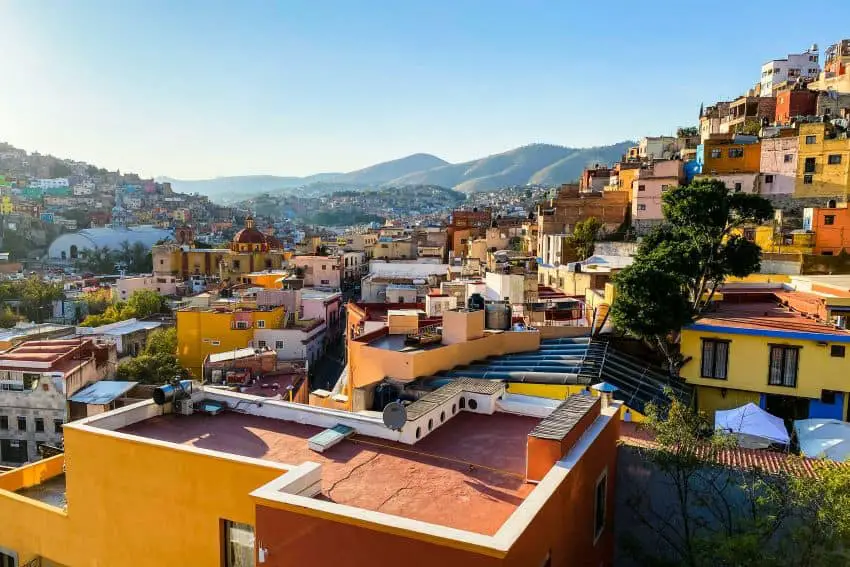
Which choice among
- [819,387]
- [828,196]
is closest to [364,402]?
[819,387]

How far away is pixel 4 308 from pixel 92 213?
74042mm

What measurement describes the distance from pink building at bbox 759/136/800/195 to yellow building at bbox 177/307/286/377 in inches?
1049

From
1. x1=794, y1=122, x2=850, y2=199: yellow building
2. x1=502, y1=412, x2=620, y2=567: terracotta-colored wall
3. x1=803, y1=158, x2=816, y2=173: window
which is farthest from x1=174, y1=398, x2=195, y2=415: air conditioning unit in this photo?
x1=803, y1=158, x2=816, y2=173: window

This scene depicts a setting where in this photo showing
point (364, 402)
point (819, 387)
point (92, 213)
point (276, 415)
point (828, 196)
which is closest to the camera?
point (276, 415)

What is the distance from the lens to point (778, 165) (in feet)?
103

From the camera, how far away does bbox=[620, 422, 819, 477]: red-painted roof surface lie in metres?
7.36

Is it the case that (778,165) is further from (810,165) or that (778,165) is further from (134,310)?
(134,310)

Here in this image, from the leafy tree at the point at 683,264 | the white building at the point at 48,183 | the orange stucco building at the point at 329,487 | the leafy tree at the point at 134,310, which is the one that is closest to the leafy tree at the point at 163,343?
the leafy tree at the point at 134,310

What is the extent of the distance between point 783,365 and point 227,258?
163 feet

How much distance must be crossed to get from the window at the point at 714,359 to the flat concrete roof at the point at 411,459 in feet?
27.2

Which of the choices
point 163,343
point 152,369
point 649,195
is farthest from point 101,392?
point 649,195

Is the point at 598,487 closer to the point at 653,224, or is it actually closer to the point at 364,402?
the point at 364,402

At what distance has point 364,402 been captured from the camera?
1199 centimetres

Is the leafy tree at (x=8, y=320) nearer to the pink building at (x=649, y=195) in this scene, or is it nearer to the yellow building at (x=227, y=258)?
the yellow building at (x=227, y=258)
